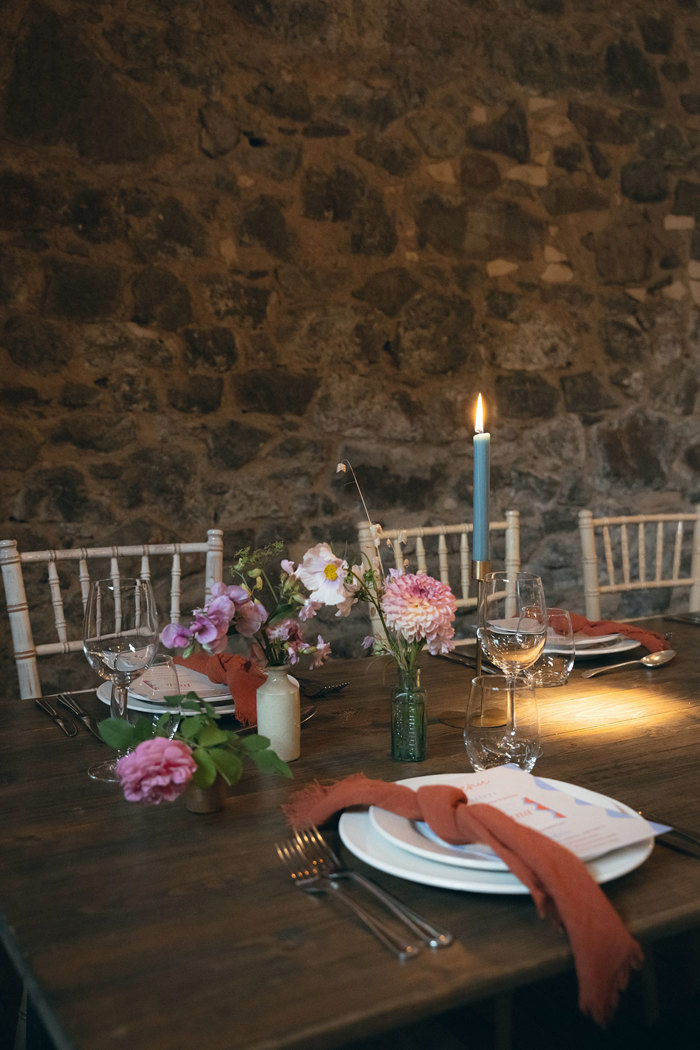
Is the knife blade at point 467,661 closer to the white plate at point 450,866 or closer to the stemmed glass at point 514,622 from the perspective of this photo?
the stemmed glass at point 514,622

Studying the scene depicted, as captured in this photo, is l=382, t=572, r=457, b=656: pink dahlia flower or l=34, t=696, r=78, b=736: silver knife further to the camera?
l=34, t=696, r=78, b=736: silver knife

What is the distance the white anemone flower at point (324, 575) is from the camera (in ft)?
3.47

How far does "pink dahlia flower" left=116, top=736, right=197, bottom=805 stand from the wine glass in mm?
285

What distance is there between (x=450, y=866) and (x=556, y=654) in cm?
74

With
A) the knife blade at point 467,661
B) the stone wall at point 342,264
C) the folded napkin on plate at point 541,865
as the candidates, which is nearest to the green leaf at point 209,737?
the folded napkin on plate at point 541,865

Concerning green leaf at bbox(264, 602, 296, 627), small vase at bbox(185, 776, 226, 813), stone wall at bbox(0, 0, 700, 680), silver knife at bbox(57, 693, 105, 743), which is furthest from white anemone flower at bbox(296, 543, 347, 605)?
stone wall at bbox(0, 0, 700, 680)

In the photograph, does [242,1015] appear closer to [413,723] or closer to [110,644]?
[413,723]

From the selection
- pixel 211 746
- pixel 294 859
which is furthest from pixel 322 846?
pixel 211 746

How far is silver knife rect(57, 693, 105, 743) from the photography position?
1.19m

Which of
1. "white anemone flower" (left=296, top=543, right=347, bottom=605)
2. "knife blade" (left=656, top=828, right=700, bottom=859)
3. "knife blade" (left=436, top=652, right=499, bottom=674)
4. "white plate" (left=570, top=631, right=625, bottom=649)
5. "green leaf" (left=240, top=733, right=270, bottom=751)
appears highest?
"white anemone flower" (left=296, top=543, right=347, bottom=605)

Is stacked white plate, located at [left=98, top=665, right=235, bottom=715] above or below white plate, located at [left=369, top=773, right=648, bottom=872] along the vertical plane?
below

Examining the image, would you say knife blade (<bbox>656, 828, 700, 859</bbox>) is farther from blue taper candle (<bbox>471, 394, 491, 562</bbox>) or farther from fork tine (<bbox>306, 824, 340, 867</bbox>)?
blue taper candle (<bbox>471, 394, 491, 562</bbox>)

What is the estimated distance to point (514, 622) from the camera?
3.93 feet

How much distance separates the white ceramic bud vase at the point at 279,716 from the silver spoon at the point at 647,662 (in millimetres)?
589
